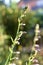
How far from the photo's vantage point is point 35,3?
13.4 m

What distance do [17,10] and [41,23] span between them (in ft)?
4.67

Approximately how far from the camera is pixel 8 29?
6844 mm

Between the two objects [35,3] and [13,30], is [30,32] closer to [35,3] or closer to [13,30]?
[13,30]

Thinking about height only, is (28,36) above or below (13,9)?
below

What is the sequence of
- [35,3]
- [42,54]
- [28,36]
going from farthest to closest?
[35,3]
[28,36]
[42,54]

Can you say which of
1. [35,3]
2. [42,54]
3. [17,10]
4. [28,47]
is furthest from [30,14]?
[35,3]

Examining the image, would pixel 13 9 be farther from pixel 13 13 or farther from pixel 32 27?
pixel 32 27

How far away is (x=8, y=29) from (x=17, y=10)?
1.80ft

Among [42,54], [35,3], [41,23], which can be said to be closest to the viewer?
[42,54]

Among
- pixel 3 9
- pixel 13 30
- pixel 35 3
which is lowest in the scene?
pixel 35 3

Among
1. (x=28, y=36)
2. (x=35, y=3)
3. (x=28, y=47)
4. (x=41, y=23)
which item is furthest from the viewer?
(x=35, y=3)

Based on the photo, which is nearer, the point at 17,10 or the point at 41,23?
the point at 17,10

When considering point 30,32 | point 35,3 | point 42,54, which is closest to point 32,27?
point 30,32

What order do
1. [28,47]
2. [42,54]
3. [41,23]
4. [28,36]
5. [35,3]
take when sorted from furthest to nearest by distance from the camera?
[35,3]
[41,23]
[28,36]
[28,47]
[42,54]
